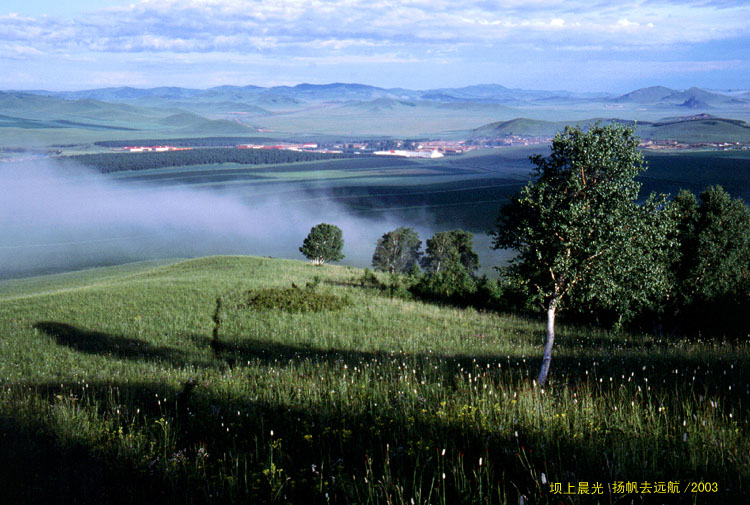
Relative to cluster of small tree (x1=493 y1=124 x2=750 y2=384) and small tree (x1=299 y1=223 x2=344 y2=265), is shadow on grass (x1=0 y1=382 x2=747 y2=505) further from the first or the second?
small tree (x1=299 y1=223 x2=344 y2=265)

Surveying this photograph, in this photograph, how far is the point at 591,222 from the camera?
12.6 meters

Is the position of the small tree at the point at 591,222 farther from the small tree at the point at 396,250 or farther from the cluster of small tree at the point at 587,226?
the small tree at the point at 396,250

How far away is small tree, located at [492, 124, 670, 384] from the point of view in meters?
12.8

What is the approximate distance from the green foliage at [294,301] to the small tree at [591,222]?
16.6 meters

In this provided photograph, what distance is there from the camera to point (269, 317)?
26453 mm

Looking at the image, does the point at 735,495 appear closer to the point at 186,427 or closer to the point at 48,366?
the point at 186,427

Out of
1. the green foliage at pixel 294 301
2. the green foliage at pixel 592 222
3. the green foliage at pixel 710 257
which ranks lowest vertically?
the green foliage at pixel 294 301

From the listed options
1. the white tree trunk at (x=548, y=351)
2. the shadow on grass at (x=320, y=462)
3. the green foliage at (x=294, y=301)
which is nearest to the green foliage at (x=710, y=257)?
the white tree trunk at (x=548, y=351)

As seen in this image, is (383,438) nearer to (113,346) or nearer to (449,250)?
(113,346)

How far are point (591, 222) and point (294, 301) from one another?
1971 centimetres

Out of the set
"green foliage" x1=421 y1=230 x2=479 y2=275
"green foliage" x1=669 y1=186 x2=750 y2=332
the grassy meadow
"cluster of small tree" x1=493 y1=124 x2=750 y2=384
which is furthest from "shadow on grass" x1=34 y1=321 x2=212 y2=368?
"green foliage" x1=421 y1=230 x2=479 y2=275

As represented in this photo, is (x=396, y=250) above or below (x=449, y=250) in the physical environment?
below

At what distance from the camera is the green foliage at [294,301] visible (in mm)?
28477

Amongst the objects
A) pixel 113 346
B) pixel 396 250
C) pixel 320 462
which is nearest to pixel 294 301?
pixel 113 346
